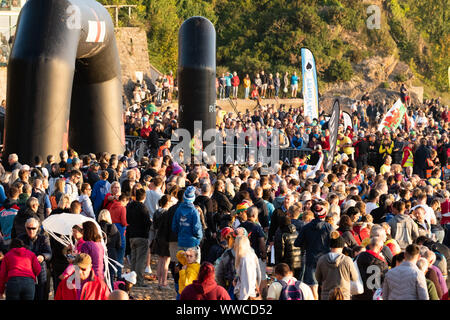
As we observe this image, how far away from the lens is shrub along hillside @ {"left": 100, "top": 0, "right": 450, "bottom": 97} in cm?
4762

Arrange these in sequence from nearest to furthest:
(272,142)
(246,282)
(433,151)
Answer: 1. (246,282)
2. (433,151)
3. (272,142)

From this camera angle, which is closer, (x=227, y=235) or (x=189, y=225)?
(x=227, y=235)

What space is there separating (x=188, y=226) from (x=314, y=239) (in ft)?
6.03

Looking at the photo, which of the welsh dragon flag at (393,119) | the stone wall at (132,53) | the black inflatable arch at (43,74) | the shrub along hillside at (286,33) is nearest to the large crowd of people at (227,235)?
the black inflatable arch at (43,74)

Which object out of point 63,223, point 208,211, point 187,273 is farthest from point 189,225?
point 187,273

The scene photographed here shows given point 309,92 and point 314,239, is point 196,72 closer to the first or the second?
point 309,92

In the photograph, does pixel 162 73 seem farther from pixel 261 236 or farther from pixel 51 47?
pixel 261 236

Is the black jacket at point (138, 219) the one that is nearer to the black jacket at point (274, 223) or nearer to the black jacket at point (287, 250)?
the black jacket at point (274, 223)

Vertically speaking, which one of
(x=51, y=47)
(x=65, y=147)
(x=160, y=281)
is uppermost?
(x=51, y=47)

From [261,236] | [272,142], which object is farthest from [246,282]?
[272,142]

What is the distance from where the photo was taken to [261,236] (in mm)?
10773

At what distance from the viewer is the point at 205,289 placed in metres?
7.78
